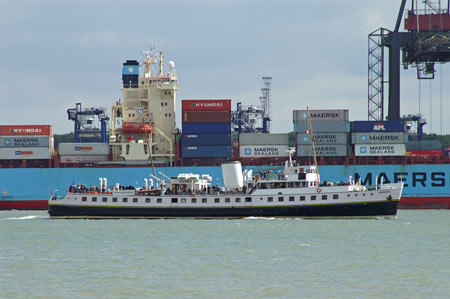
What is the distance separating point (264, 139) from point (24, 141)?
2603cm

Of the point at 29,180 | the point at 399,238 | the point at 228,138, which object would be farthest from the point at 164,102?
the point at 399,238

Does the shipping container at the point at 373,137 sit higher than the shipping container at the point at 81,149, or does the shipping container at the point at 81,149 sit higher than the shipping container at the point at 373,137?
the shipping container at the point at 373,137

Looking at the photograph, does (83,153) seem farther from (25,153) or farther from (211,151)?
(211,151)

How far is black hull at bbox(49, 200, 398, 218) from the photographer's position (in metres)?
61.9

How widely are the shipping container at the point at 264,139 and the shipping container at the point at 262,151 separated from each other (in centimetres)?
35

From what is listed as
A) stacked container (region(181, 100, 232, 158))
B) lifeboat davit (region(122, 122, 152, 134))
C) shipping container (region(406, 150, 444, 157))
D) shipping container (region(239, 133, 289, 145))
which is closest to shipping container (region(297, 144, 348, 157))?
shipping container (region(239, 133, 289, 145))

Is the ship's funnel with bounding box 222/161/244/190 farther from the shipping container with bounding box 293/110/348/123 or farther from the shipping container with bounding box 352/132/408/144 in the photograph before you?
the shipping container with bounding box 352/132/408/144

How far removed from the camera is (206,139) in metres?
82.4

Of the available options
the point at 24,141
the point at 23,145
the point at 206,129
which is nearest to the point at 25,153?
the point at 23,145

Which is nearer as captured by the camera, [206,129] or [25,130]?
[206,129]

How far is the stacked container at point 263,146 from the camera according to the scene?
3275 inches

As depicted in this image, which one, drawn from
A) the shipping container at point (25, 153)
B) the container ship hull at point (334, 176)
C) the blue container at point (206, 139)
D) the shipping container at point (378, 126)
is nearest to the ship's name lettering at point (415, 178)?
the container ship hull at point (334, 176)

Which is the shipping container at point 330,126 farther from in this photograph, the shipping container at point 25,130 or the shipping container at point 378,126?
the shipping container at point 25,130

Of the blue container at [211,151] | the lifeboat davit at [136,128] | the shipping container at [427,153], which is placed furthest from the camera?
the shipping container at [427,153]
